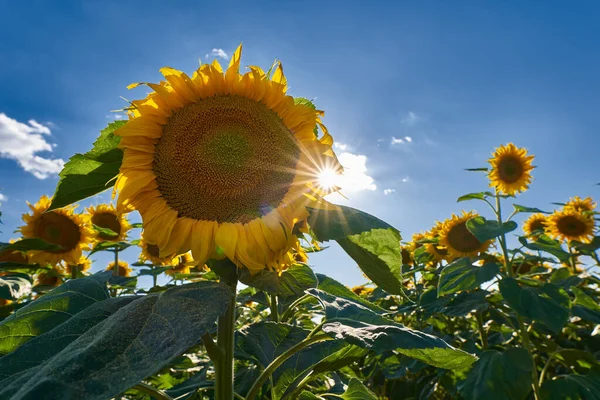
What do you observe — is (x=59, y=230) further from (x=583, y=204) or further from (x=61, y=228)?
(x=583, y=204)

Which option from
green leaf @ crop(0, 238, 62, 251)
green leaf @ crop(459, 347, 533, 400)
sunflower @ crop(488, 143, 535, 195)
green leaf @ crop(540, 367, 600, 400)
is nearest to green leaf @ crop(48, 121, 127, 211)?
green leaf @ crop(0, 238, 62, 251)

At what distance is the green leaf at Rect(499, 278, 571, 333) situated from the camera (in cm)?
325

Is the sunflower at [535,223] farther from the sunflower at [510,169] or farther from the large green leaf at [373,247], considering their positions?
the large green leaf at [373,247]

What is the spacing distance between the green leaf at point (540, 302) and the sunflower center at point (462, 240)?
2.13 m

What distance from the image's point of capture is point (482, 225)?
14.2ft

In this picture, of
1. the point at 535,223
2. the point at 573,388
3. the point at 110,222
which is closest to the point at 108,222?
the point at 110,222

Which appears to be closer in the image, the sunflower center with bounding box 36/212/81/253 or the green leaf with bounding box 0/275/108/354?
the green leaf with bounding box 0/275/108/354

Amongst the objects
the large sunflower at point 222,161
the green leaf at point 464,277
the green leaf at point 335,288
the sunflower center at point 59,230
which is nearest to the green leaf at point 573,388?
the green leaf at point 464,277

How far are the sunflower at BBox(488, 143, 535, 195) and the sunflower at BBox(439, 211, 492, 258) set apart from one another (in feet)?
3.85

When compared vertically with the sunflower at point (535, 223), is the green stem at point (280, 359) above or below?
below

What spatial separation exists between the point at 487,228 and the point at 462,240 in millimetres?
1581

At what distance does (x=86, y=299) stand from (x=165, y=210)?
32 centimetres

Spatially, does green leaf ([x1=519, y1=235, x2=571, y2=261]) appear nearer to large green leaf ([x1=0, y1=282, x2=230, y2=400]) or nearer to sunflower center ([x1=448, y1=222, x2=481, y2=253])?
sunflower center ([x1=448, y1=222, x2=481, y2=253])

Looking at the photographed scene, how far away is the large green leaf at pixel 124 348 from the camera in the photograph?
29.8 inches
